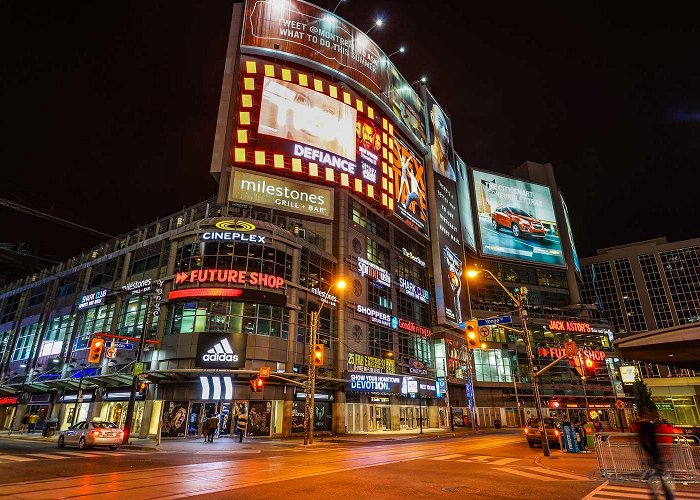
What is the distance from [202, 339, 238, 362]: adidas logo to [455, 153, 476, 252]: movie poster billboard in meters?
53.9

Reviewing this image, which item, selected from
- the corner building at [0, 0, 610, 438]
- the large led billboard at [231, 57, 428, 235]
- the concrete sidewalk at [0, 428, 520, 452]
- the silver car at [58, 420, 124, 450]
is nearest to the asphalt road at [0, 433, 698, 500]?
the silver car at [58, 420, 124, 450]

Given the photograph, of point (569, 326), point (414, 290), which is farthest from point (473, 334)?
point (569, 326)

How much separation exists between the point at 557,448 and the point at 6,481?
26.7 m

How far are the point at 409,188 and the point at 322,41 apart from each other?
77.5 ft

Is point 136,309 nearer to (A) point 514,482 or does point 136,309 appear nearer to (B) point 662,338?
(A) point 514,482

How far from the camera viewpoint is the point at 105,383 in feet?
127

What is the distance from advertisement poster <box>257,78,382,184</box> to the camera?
4706 cm

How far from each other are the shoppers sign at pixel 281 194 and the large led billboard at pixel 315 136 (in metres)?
2.04

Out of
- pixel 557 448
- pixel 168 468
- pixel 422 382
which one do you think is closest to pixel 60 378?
pixel 168 468

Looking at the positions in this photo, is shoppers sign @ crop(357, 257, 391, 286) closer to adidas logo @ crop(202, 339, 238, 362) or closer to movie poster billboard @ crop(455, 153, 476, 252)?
adidas logo @ crop(202, 339, 238, 362)

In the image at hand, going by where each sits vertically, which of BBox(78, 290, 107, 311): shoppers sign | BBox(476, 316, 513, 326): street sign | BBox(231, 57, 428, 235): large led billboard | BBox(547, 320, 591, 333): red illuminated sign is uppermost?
BBox(231, 57, 428, 235): large led billboard

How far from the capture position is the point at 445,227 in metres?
67.9

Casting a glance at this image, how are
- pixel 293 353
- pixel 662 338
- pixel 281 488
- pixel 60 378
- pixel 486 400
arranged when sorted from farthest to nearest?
1. pixel 486 400
2. pixel 60 378
3. pixel 293 353
4. pixel 662 338
5. pixel 281 488

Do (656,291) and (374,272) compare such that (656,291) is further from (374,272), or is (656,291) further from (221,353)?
(221,353)
